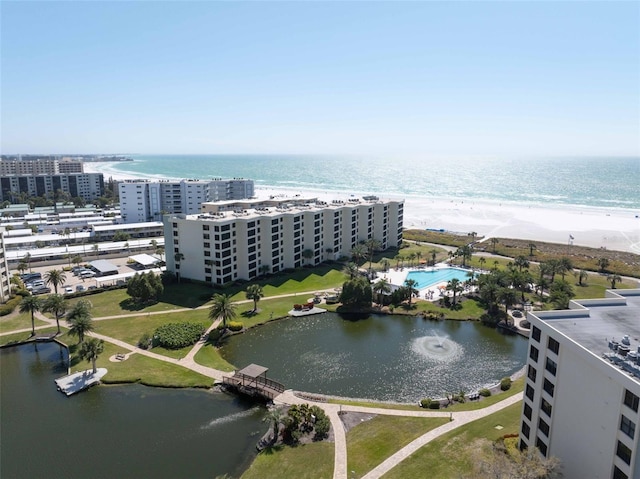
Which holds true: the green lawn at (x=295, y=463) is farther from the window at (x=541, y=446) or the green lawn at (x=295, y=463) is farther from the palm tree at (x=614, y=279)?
the palm tree at (x=614, y=279)

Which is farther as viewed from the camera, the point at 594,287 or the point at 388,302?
the point at 594,287

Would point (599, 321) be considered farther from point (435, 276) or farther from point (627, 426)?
point (435, 276)

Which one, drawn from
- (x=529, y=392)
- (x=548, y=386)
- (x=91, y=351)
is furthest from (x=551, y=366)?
(x=91, y=351)

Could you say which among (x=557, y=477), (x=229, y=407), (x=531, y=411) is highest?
(x=531, y=411)

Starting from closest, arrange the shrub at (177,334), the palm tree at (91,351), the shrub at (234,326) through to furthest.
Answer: the palm tree at (91,351) → the shrub at (177,334) → the shrub at (234,326)

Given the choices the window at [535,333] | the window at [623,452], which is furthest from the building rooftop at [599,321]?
the window at [623,452]

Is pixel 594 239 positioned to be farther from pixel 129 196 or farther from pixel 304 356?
pixel 129 196

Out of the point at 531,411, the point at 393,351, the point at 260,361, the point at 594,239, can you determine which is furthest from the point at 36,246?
the point at 594,239
